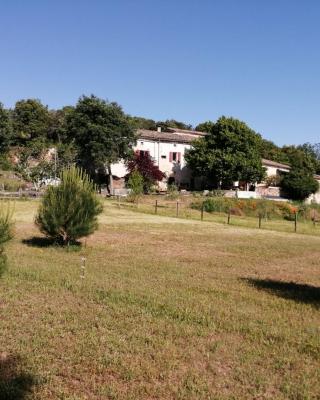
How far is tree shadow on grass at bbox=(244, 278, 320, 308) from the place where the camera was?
9.96 m

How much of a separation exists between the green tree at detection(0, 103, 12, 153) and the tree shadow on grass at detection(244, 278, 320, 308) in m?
47.7

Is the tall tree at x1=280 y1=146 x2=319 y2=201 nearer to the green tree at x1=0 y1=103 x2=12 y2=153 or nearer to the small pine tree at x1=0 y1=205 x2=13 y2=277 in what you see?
the green tree at x1=0 y1=103 x2=12 y2=153

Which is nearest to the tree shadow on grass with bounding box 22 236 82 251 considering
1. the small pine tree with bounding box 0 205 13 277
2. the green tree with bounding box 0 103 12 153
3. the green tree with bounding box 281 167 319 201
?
the small pine tree with bounding box 0 205 13 277

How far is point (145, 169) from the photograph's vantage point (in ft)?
168

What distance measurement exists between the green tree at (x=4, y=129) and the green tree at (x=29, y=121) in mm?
8608

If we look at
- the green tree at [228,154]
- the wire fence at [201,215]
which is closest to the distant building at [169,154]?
the green tree at [228,154]

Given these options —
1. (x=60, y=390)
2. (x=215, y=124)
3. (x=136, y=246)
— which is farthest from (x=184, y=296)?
(x=215, y=124)

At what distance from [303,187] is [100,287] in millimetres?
53074

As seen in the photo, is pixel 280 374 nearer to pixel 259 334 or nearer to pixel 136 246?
pixel 259 334

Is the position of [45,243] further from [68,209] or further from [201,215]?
[201,215]

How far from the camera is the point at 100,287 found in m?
9.74

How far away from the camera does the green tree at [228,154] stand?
54719mm

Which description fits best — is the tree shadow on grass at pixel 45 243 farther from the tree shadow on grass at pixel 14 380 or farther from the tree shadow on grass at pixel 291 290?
the tree shadow on grass at pixel 14 380

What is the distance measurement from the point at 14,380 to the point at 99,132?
45.3 metres
